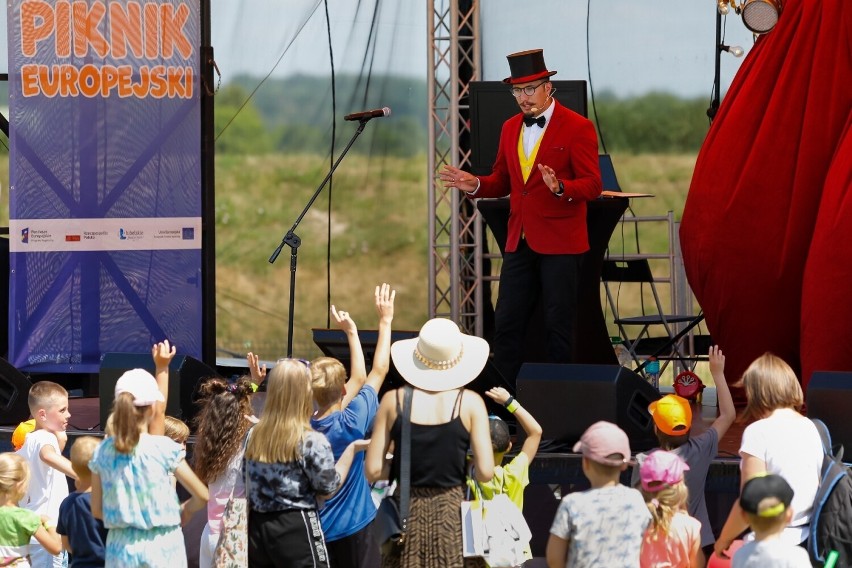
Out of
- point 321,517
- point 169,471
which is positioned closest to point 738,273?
point 321,517

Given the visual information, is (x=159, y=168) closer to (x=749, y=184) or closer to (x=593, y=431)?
(x=749, y=184)

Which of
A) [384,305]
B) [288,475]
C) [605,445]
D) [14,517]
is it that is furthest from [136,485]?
[605,445]

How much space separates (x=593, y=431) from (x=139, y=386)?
129cm

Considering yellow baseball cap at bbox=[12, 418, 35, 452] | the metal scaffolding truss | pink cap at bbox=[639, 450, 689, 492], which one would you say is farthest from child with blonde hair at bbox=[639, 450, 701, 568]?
the metal scaffolding truss

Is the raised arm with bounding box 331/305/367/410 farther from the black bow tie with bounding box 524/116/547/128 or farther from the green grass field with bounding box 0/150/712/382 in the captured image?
the green grass field with bounding box 0/150/712/382

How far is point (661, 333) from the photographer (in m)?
10.1

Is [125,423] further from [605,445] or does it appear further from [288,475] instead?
[605,445]

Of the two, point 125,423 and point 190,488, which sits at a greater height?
point 125,423

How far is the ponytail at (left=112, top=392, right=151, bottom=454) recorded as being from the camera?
3533mm

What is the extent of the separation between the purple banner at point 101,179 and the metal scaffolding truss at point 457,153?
140 centimetres

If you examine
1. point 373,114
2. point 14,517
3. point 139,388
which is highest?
point 373,114

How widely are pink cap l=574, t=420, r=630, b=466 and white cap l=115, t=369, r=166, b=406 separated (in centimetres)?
124

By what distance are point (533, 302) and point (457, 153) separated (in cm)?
173

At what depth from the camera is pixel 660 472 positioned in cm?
339
